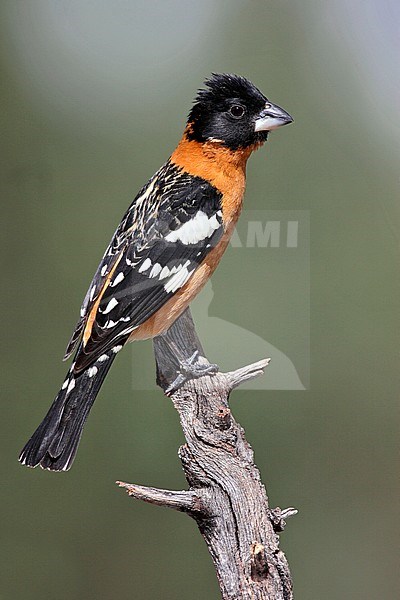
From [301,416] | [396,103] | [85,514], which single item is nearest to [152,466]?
[85,514]

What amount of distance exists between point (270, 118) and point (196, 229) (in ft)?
0.79

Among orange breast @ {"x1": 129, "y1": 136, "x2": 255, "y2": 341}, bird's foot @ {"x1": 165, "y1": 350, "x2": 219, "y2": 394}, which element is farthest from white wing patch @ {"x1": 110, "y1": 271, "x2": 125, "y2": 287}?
bird's foot @ {"x1": 165, "y1": 350, "x2": 219, "y2": 394}

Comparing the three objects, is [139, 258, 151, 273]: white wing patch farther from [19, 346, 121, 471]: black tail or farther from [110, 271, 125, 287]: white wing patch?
[19, 346, 121, 471]: black tail

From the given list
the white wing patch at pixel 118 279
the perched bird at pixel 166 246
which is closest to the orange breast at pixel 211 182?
the perched bird at pixel 166 246

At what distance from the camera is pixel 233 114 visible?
1438 mm

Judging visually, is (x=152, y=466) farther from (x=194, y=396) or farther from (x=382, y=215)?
(x=382, y=215)

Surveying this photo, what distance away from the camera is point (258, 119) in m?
1.43

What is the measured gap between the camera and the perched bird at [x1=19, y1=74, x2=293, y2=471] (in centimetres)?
139

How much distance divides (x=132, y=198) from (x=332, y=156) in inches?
15.9

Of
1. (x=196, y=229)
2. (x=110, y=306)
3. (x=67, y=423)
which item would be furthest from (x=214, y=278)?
(x=67, y=423)

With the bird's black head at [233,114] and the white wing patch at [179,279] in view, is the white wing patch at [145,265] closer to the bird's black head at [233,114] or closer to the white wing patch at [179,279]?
the white wing patch at [179,279]

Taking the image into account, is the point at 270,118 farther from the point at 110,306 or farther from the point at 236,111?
the point at 110,306

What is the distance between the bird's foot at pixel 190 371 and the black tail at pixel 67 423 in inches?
7.7

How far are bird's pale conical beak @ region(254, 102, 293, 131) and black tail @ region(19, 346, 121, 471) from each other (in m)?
0.48
